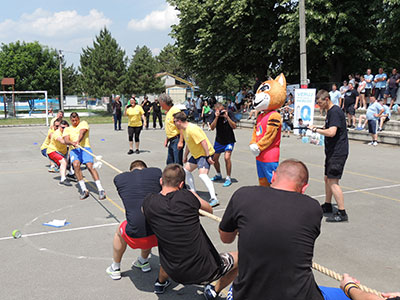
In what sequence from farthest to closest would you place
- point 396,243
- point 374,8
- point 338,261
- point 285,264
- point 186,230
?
point 374,8 → point 396,243 → point 338,261 → point 186,230 → point 285,264

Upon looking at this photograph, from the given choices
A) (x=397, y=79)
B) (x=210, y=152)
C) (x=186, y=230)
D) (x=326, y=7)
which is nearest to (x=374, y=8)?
(x=326, y=7)

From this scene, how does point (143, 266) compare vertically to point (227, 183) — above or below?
below

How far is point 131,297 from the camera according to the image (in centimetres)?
389

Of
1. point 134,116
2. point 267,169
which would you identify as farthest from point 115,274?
point 134,116

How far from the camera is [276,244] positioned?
2395 mm

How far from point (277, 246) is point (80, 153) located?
6.34 m

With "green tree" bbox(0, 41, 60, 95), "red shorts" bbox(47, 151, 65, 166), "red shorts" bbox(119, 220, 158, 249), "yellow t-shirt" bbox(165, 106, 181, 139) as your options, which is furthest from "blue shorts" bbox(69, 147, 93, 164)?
"green tree" bbox(0, 41, 60, 95)

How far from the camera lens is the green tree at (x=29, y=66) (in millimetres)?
51500

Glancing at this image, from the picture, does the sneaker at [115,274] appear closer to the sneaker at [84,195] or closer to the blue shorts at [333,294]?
the blue shorts at [333,294]

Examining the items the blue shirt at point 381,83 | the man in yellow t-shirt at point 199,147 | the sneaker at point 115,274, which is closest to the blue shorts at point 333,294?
the sneaker at point 115,274

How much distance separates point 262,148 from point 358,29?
66.8 feet

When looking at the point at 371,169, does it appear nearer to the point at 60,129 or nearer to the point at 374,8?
the point at 60,129

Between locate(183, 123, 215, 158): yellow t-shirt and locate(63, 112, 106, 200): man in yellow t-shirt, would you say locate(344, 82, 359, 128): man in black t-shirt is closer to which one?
locate(183, 123, 215, 158): yellow t-shirt

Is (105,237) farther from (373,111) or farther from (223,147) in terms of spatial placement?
(373,111)
